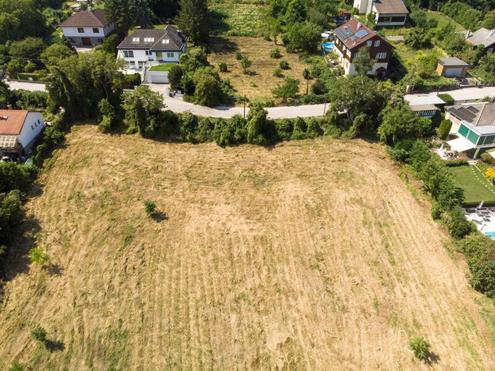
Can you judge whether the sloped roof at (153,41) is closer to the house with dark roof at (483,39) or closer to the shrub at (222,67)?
the shrub at (222,67)

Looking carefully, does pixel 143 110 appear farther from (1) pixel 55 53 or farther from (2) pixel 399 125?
(2) pixel 399 125

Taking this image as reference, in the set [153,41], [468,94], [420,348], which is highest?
[153,41]

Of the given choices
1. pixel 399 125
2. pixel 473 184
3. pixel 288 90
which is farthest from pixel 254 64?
pixel 473 184

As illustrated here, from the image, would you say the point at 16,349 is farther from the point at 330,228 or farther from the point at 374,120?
the point at 374,120

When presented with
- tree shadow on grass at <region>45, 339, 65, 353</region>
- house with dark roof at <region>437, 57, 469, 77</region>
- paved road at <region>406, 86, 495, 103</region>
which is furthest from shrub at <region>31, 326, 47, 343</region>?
house with dark roof at <region>437, 57, 469, 77</region>

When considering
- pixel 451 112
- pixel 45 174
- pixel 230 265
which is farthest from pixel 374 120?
pixel 45 174

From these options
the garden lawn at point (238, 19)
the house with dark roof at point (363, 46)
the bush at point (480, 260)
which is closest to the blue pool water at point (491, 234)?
the bush at point (480, 260)
